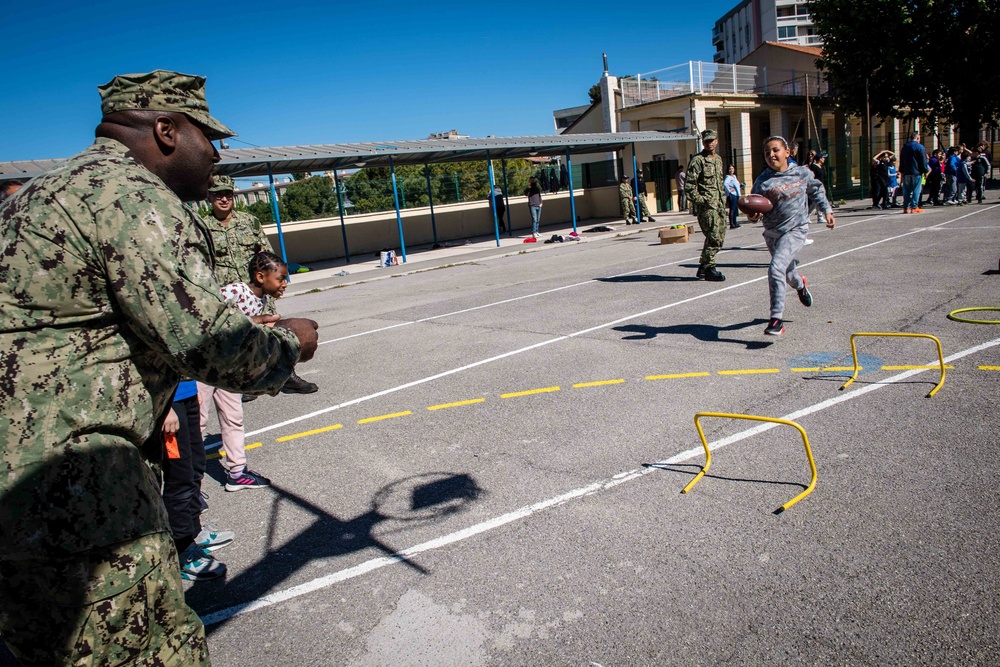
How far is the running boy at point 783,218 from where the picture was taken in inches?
292

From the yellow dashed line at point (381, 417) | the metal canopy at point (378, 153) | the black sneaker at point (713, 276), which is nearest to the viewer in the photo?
the yellow dashed line at point (381, 417)

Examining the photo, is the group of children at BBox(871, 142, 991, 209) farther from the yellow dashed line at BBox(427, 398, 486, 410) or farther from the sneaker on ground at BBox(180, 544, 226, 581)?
the sneaker on ground at BBox(180, 544, 226, 581)

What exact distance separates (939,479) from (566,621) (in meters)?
2.46

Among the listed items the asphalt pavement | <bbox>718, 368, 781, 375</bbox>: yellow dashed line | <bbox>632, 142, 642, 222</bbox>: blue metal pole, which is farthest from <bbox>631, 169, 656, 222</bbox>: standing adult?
<bbox>718, 368, 781, 375</bbox>: yellow dashed line

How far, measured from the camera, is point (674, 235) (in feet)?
60.4

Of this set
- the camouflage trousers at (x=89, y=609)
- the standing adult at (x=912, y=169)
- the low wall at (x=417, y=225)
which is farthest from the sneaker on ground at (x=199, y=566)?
the low wall at (x=417, y=225)

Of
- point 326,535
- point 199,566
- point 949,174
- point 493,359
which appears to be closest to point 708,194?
point 493,359

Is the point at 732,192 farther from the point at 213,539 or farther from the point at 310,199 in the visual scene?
the point at 213,539

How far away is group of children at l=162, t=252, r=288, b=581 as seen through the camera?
11.8ft

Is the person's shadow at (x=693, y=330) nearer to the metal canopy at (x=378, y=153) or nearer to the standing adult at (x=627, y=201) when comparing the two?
the metal canopy at (x=378, y=153)

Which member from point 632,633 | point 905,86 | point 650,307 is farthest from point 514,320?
point 905,86

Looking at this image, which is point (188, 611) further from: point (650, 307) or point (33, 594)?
point (650, 307)

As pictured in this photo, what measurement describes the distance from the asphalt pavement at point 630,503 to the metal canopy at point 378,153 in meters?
11.0

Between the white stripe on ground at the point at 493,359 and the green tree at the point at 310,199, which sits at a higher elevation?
the green tree at the point at 310,199
